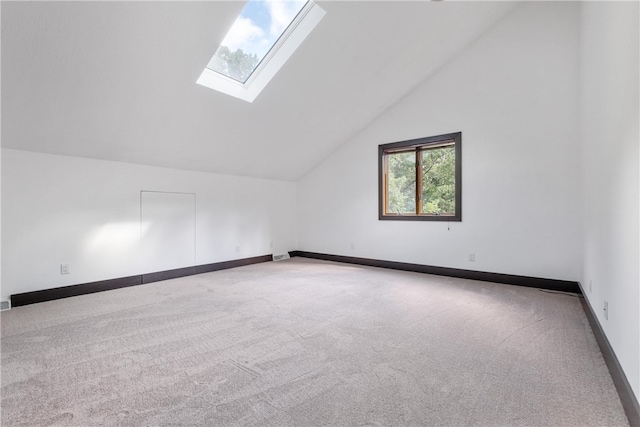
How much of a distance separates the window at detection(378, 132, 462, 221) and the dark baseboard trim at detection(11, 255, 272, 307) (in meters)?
2.91

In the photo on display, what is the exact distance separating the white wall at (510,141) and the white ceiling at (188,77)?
362 millimetres

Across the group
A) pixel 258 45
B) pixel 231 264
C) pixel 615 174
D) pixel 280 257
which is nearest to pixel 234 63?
pixel 258 45

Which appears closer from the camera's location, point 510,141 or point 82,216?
point 82,216

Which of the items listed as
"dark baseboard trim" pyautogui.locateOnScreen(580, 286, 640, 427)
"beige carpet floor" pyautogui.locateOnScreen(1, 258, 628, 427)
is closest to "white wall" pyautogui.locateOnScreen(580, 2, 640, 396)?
"dark baseboard trim" pyautogui.locateOnScreen(580, 286, 640, 427)

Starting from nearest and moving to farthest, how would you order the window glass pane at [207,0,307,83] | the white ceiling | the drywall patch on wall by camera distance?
1. the white ceiling
2. the window glass pane at [207,0,307,83]
3. the drywall patch on wall

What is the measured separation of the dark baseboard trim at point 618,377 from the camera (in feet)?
4.28

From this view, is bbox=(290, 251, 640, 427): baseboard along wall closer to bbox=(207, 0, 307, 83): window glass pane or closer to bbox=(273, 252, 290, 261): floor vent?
bbox=(273, 252, 290, 261): floor vent

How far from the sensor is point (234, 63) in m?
3.38

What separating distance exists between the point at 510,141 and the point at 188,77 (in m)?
3.93

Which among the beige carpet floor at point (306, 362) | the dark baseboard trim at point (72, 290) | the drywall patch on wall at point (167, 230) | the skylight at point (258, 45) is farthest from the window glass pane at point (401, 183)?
the dark baseboard trim at point (72, 290)

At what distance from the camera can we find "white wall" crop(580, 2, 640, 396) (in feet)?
4.63

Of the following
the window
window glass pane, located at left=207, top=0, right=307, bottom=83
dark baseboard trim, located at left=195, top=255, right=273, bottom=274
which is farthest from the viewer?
dark baseboard trim, located at left=195, top=255, right=273, bottom=274

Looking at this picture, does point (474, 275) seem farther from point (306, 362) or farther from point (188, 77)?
point (188, 77)

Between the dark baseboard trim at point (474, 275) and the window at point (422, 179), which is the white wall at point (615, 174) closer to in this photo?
the dark baseboard trim at point (474, 275)
